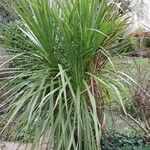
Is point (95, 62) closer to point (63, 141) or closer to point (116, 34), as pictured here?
point (116, 34)

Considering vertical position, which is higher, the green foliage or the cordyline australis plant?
the cordyline australis plant

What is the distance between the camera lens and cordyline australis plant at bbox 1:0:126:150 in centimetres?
328

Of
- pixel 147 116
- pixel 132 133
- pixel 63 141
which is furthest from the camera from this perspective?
pixel 132 133

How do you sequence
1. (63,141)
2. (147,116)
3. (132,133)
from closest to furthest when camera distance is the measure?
1. (63,141)
2. (147,116)
3. (132,133)

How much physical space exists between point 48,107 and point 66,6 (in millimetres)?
856

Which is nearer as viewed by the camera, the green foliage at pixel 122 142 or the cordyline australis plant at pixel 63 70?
the cordyline australis plant at pixel 63 70

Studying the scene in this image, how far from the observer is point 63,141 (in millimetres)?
3297

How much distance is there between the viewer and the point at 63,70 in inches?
130

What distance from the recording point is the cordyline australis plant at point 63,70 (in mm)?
3277

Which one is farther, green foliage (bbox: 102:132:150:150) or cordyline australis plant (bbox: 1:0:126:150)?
green foliage (bbox: 102:132:150:150)

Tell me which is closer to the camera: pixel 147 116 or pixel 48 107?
pixel 48 107

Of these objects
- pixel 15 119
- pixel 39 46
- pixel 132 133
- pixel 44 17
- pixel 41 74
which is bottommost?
pixel 132 133

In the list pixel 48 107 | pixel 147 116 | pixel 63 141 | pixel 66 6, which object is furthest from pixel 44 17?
pixel 147 116

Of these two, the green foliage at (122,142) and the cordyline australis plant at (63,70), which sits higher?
the cordyline australis plant at (63,70)
